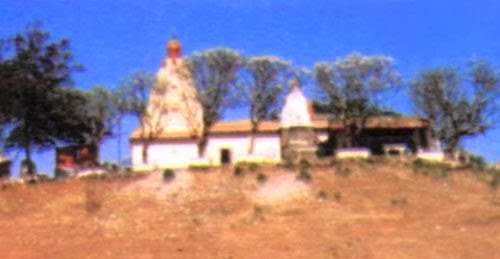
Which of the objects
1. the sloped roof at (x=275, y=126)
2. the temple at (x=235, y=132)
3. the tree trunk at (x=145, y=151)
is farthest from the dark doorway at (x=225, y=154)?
the tree trunk at (x=145, y=151)

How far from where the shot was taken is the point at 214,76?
55.4 m

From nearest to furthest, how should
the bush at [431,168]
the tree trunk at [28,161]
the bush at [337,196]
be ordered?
the bush at [337,196] → the bush at [431,168] → the tree trunk at [28,161]

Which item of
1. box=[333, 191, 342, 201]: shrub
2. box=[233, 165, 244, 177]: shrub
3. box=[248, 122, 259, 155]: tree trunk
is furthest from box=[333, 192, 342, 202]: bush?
box=[248, 122, 259, 155]: tree trunk

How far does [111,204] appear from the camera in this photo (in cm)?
4259

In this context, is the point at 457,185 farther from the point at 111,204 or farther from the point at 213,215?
the point at 111,204

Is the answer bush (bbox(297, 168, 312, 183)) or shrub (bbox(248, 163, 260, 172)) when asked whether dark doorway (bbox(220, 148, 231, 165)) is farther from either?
bush (bbox(297, 168, 312, 183))

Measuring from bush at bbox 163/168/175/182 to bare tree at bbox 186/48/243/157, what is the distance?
1061 cm

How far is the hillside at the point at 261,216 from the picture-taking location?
36.4m

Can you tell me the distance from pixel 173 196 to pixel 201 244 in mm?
6201

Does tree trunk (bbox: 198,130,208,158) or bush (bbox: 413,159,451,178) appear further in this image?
tree trunk (bbox: 198,130,208,158)

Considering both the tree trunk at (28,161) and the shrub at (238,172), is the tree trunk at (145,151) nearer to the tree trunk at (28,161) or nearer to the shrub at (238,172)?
the tree trunk at (28,161)

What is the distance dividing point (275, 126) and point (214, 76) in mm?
5626

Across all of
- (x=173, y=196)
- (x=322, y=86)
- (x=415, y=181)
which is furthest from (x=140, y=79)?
(x=415, y=181)

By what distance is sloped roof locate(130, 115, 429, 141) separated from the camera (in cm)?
5822
